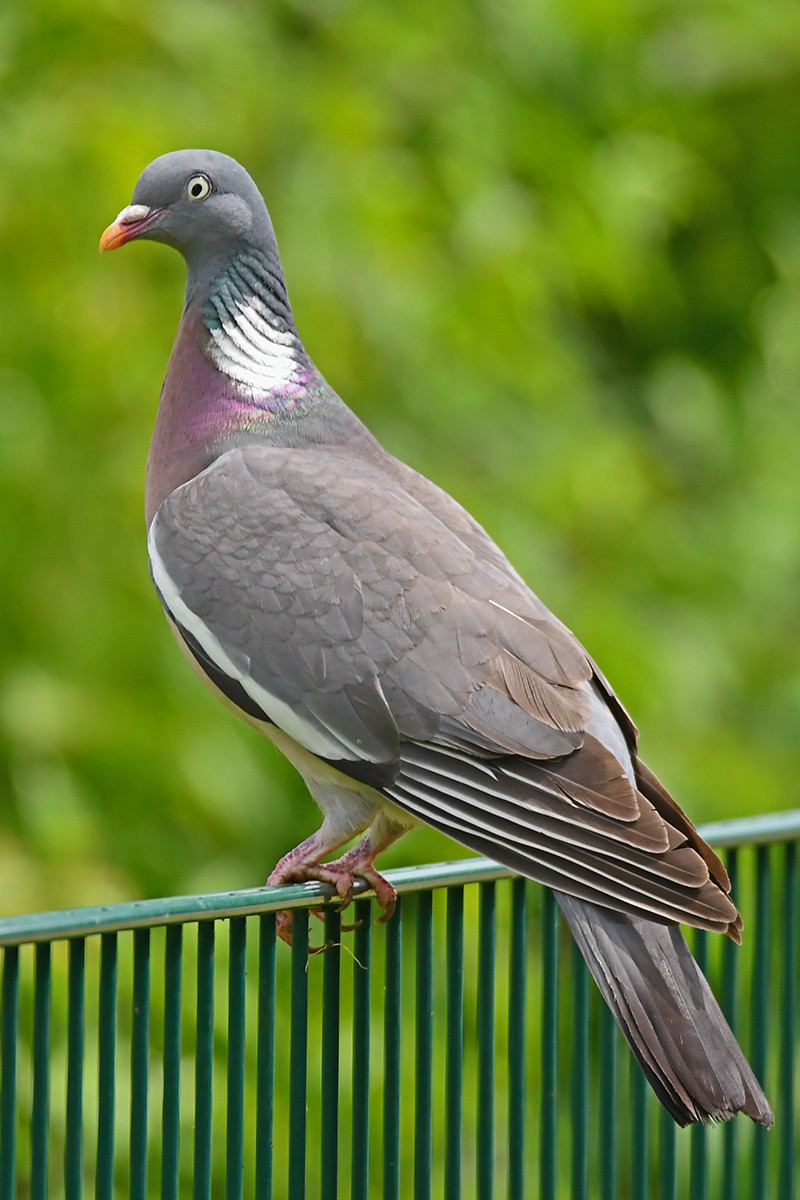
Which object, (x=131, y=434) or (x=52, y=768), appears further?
(x=131, y=434)

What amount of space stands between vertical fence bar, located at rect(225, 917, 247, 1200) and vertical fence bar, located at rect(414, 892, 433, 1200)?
0.30 metres

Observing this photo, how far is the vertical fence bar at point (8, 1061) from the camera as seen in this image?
5.95 feet

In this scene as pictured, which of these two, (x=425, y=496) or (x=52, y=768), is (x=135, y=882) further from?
(x=425, y=496)

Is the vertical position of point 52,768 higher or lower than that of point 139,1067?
higher

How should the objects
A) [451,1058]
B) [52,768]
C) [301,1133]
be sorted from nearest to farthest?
[301,1133] → [451,1058] → [52,768]

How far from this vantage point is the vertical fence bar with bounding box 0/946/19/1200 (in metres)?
1.81

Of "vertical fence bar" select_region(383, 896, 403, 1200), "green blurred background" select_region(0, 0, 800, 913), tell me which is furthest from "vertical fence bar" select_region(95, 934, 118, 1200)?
"green blurred background" select_region(0, 0, 800, 913)

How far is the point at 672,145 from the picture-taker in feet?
18.4

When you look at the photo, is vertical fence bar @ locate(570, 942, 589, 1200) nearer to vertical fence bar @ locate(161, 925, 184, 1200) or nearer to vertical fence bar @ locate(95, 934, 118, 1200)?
vertical fence bar @ locate(161, 925, 184, 1200)

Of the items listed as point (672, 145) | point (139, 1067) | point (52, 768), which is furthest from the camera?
point (672, 145)

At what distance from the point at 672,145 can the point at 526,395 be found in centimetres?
114

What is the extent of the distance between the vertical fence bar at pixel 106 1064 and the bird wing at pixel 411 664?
22.7 inches

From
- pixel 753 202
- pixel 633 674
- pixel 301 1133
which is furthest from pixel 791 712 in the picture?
pixel 301 1133

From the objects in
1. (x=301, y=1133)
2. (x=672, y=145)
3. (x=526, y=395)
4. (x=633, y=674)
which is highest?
(x=672, y=145)
